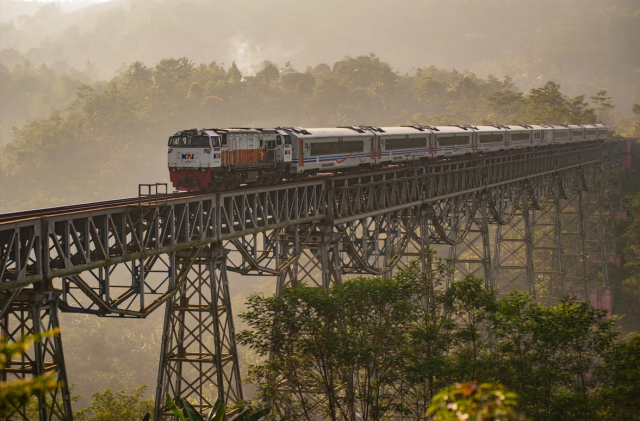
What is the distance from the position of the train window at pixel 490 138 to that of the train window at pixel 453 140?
2.23 meters

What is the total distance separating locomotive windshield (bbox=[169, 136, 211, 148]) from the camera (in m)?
22.2

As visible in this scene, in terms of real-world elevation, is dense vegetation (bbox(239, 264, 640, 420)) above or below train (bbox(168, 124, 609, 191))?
below

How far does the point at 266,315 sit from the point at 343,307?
2.07 meters

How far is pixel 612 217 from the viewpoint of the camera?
63.7 meters

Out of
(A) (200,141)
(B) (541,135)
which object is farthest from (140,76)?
(A) (200,141)

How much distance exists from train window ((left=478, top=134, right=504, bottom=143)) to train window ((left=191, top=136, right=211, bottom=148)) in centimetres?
2306

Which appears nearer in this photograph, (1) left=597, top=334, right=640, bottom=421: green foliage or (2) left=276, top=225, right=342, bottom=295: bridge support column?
(1) left=597, top=334, right=640, bottom=421: green foliage

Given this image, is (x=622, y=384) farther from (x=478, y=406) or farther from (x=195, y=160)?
(x=195, y=160)

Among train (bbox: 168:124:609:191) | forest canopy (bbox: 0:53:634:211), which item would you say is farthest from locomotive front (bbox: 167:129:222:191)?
forest canopy (bbox: 0:53:634:211)

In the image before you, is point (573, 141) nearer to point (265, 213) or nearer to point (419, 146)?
point (419, 146)

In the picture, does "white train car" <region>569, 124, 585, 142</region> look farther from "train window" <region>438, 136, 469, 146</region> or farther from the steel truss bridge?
"train window" <region>438, 136, 469, 146</region>

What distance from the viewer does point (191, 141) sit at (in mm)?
22531

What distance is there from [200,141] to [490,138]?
2518 centimetres

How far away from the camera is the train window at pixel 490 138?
137 feet
